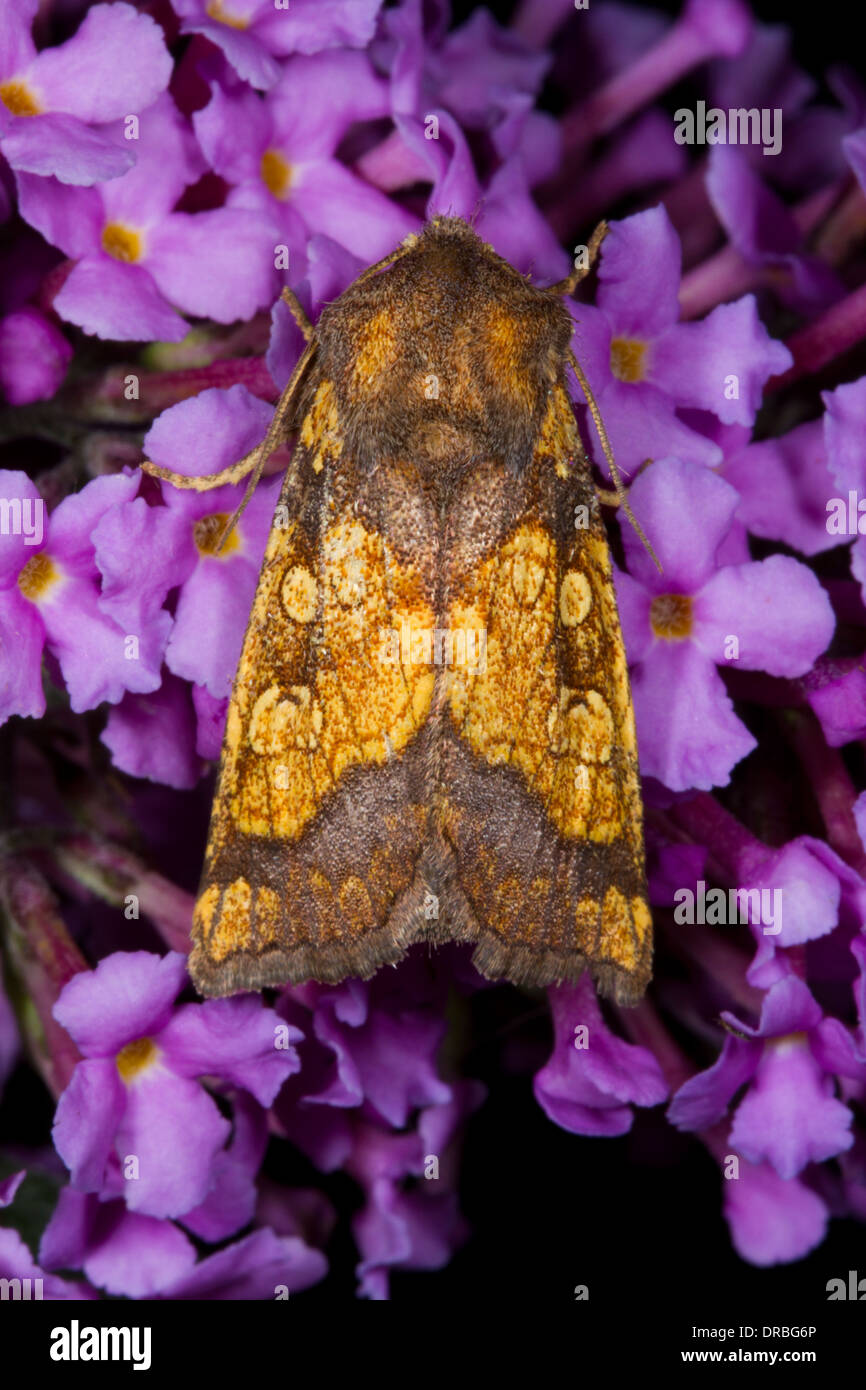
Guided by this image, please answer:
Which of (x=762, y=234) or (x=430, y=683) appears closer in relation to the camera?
(x=430, y=683)

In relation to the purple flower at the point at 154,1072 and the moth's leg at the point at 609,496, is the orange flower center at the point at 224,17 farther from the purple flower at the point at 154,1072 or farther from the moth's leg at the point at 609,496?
the purple flower at the point at 154,1072

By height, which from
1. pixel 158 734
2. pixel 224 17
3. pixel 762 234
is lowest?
pixel 158 734

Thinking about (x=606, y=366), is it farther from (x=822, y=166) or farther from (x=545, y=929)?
(x=822, y=166)

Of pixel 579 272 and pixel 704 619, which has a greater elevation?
pixel 579 272

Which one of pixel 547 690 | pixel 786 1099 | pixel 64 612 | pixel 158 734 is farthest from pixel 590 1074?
pixel 64 612

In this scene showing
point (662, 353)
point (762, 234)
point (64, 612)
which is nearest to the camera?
point (64, 612)

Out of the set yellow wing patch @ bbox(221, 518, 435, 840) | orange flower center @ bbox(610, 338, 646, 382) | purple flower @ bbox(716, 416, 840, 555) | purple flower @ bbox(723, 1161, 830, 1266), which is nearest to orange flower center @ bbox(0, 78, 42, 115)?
yellow wing patch @ bbox(221, 518, 435, 840)

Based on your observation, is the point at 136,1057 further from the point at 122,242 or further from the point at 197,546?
the point at 122,242
